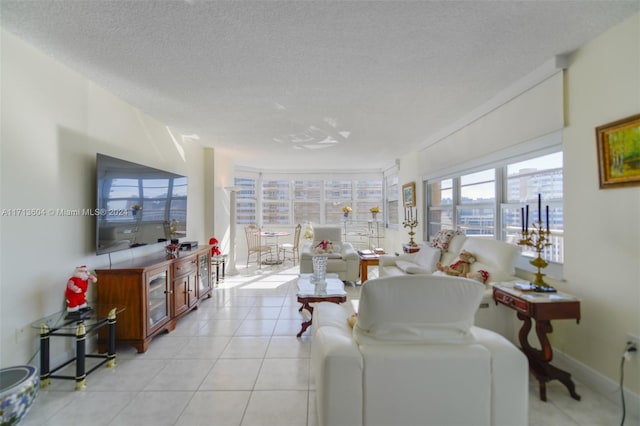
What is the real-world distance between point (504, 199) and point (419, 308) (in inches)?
100

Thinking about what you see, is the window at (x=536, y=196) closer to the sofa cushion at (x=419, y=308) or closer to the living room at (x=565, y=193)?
the living room at (x=565, y=193)

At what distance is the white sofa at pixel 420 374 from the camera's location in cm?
134

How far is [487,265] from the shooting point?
2814 millimetres

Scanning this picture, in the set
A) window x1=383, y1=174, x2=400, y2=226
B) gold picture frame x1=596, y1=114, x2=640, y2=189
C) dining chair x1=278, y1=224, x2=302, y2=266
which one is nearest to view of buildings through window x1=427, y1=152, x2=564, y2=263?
gold picture frame x1=596, y1=114, x2=640, y2=189

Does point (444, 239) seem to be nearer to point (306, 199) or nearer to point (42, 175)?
point (42, 175)

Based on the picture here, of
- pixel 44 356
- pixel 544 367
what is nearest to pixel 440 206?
pixel 544 367

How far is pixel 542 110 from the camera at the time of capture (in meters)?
2.43

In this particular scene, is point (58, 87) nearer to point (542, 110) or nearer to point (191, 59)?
point (191, 59)

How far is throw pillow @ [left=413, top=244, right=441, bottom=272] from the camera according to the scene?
3629 mm

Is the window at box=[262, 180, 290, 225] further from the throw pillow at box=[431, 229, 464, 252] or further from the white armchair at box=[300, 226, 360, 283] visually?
the throw pillow at box=[431, 229, 464, 252]

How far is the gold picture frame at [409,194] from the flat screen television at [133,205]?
4.07m

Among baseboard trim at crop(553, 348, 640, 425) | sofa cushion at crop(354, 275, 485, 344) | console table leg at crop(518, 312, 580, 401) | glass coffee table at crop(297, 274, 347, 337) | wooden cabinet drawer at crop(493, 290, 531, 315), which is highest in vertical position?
sofa cushion at crop(354, 275, 485, 344)

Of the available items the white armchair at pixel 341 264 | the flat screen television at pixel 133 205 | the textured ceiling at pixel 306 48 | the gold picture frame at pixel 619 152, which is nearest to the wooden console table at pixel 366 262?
the white armchair at pixel 341 264

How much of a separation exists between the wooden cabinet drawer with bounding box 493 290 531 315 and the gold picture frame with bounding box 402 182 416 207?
10.8ft
